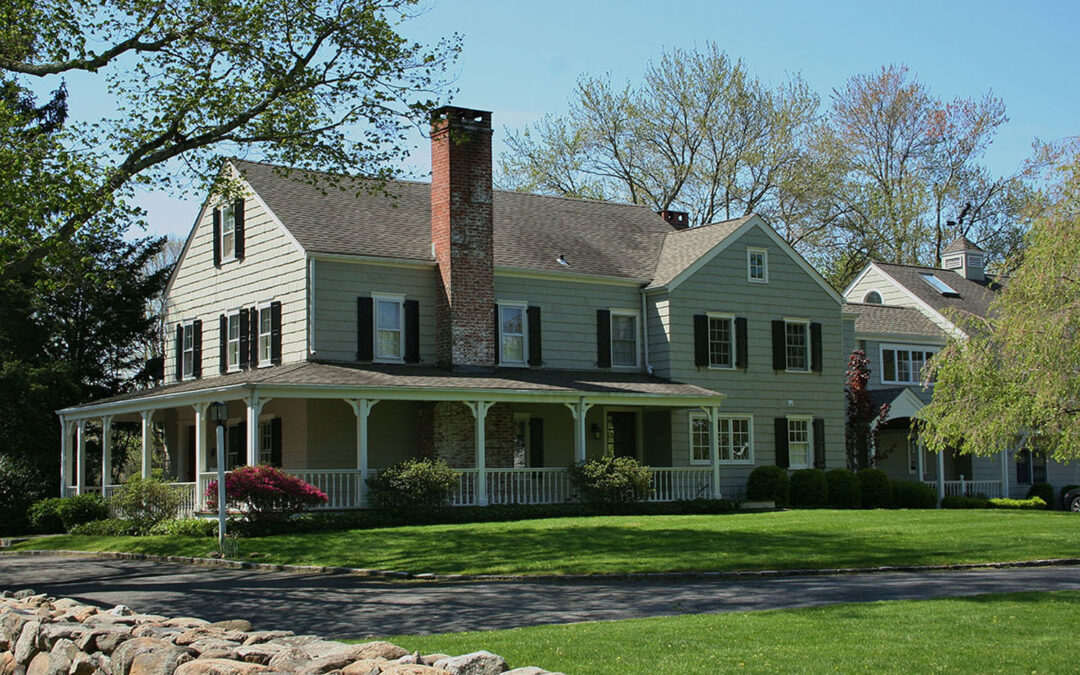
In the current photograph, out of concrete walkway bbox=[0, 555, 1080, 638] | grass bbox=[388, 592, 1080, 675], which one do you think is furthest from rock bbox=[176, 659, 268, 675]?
concrete walkway bbox=[0, 555, 1080, 638]

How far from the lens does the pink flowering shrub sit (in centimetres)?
2267

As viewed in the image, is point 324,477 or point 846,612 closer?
point 846,612

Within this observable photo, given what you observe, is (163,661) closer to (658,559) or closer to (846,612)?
(846,612)

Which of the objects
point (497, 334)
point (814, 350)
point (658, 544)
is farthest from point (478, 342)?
point (814, 350)

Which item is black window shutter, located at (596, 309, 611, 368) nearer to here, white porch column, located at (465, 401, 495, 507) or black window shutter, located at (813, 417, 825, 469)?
white porch column, located at (465, 401, 495, 507)

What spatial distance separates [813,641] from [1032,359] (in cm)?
1535

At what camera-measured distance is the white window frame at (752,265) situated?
33.3 meters

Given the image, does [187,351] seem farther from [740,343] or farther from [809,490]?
[809,490]

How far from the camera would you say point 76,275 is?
2178cm

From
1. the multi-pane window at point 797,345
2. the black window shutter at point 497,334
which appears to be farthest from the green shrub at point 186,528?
the multi-pane window at point 797,345

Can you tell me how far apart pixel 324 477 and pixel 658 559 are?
10.6 m

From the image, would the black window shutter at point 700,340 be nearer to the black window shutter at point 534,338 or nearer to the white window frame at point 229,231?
the black window shutter at point 534,338

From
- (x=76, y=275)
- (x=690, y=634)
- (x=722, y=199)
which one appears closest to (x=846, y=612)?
(x=690, y=634)

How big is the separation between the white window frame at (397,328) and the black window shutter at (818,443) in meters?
12.8
